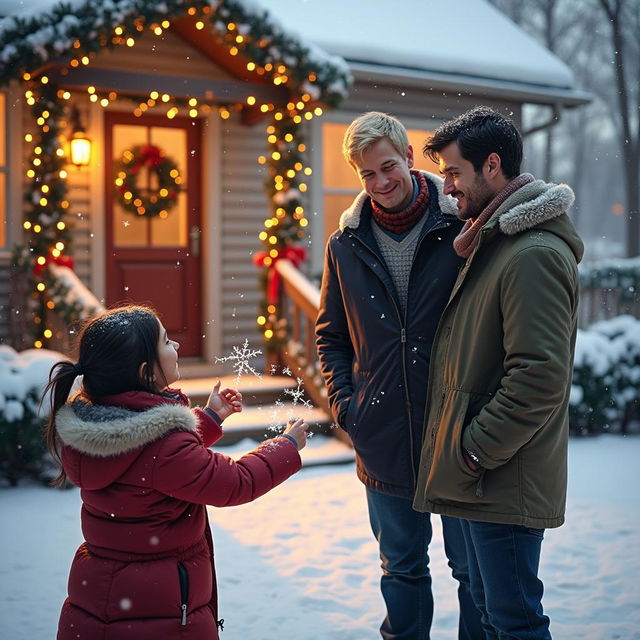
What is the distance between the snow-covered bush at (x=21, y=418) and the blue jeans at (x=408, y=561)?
3.33 metres

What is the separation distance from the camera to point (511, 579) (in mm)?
2213

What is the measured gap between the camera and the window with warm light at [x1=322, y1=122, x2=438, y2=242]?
349 inches

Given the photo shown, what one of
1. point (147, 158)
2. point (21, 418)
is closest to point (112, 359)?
point (21, 418)

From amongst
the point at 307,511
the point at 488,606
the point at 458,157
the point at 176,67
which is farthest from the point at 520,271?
the point at 176,67

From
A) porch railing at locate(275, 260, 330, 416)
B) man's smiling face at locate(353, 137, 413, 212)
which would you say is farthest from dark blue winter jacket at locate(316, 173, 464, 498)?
porch railing at locate(275, 260, 330, 416)

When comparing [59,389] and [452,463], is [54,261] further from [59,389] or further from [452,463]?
[452,463]

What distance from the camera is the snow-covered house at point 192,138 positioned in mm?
6680

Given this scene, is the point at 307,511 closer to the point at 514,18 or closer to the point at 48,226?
the point at 48,226

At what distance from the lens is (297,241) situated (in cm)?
775

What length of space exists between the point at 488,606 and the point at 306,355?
504cm

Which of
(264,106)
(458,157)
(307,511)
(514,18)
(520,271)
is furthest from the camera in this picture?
(514,18)

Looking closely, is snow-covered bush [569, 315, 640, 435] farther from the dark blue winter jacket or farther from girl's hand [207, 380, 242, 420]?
girl's hand [207, 380, 242, 420]

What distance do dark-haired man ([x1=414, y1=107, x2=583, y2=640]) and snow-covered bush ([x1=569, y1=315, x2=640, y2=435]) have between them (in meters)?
5.27

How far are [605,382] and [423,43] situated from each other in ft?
14.1
